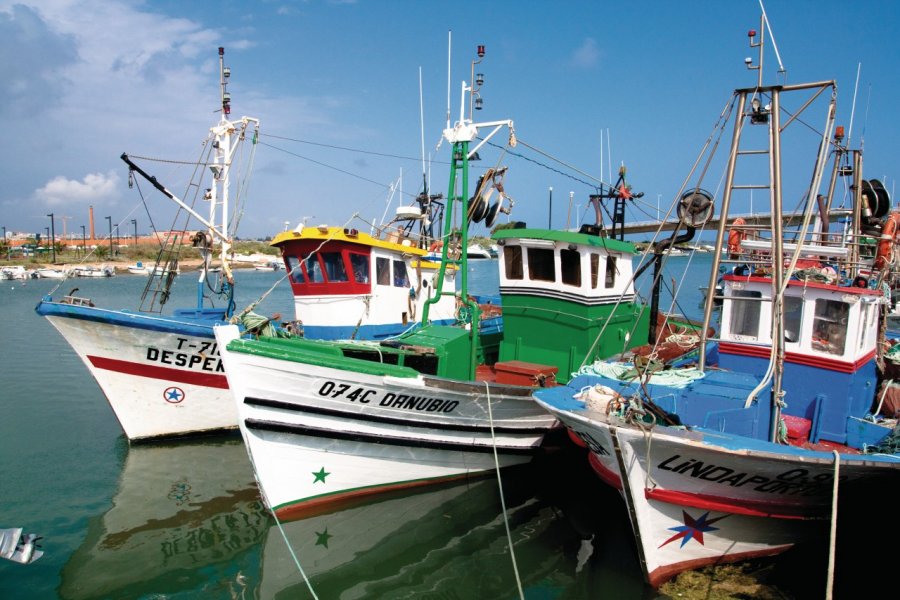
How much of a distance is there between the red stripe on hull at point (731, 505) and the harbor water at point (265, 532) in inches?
48.1

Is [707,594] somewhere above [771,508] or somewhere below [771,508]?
below

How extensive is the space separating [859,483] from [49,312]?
40.4 ft

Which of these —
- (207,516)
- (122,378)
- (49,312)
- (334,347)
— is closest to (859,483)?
(334,347)

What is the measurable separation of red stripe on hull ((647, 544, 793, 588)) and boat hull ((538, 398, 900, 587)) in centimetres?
1

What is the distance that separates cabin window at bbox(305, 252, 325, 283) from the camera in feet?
41.0

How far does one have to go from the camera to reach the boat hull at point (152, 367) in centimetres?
1068

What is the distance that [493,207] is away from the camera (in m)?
12.0

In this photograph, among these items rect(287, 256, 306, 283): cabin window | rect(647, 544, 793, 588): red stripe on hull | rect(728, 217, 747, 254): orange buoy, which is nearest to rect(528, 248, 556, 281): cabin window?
rect(728, 217, 747, 254): orange buoy

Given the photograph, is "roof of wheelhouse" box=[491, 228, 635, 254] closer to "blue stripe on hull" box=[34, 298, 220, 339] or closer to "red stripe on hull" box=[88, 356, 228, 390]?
"blue stripe on hull" box=[34, 298, 220, 339]

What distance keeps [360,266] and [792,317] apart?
25.5ft

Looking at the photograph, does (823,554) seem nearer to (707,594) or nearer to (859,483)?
(859,483)

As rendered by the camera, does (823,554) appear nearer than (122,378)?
Yes

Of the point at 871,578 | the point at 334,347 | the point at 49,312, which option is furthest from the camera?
the point at 49,312

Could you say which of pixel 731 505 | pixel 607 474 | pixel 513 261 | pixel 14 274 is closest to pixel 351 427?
pixel 607 474
